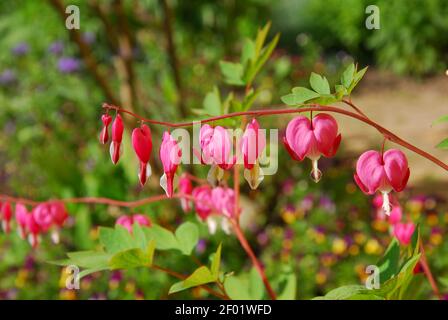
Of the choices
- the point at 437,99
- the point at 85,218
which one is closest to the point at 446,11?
the point at 437,99

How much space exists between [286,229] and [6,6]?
426 centimetres

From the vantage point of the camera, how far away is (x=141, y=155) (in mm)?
1087

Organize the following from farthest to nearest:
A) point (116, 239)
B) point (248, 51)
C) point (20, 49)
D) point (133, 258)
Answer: point (20, 49)
point (248, 51)
point (116, 239)
point (133, 258)

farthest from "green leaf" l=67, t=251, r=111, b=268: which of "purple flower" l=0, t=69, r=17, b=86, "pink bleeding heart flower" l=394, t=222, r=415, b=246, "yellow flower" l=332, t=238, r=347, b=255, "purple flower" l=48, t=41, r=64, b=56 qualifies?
"purple flower" l=0, t=69, r=17, b=86

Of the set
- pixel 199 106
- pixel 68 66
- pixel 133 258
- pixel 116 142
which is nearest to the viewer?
pixel 116 142

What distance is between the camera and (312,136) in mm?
1041

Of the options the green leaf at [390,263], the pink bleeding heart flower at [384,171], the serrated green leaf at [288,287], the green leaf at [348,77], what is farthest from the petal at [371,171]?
the serrated green leaf at [288,287]

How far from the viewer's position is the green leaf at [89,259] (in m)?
1.26

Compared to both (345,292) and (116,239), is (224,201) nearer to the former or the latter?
(116,239)

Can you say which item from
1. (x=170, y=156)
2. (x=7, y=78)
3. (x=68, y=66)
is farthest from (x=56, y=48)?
(x=170, y=156)

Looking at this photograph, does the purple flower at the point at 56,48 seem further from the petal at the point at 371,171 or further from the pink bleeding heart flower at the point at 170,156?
the petal at the point at 371,171

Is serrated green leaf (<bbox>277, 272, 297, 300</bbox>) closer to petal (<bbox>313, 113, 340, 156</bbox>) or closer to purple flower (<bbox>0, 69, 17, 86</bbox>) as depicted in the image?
petal (<bbox>313, 113, 340, 156</bbox>)

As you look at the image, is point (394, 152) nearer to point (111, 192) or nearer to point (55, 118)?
point (111, 192)

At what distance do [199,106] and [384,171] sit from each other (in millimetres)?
3361
